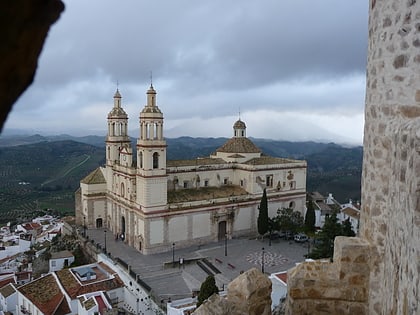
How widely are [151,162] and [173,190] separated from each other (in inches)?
132

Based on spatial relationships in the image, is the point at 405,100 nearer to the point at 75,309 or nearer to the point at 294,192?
the point at 75,309

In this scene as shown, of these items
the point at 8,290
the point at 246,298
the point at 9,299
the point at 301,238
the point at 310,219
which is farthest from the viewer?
the point at 310,219

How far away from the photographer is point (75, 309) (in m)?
16.5

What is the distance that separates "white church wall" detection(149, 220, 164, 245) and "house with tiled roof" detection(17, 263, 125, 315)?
298 centimetres

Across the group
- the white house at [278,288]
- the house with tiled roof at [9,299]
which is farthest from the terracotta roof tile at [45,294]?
the white house at [278,288]

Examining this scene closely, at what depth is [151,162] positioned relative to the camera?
21734 mm

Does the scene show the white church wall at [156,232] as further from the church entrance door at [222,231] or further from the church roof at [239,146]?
the church roof at [239,146]

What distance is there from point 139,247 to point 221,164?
758cm

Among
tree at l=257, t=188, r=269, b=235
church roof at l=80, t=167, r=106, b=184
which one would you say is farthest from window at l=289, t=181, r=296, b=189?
church roof at l=80, t=167, r=106, b=184

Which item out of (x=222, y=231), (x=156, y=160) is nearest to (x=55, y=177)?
(x=222, y=231)

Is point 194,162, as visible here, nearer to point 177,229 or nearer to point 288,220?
point 177,229

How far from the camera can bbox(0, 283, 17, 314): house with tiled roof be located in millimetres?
19000

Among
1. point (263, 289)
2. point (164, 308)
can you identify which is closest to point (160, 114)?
point (164, 308)

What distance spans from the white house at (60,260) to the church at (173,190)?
3.35 m
